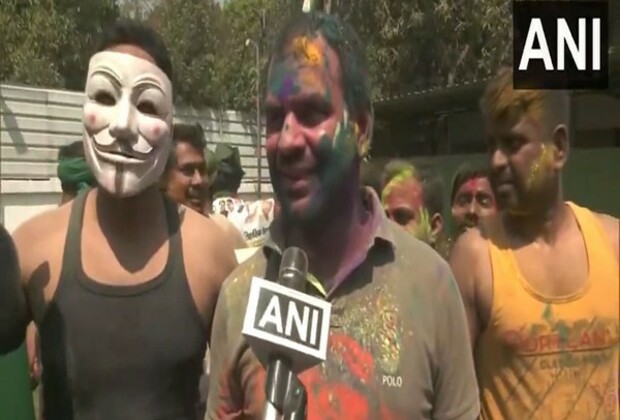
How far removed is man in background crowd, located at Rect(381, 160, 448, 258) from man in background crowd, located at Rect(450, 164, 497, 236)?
0.22 ft

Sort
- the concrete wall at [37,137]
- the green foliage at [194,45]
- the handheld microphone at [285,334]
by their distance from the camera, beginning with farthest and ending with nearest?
the green foliage at [194,45] < the concrete wall at [37,137] < the handheld microphone at [285,334]

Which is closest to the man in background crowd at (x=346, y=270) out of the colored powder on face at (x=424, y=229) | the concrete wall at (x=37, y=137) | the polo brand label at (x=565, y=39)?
the polo brand label at (x=565, y=39)

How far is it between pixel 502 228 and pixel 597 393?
0.35 meters

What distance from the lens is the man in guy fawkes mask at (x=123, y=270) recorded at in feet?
6.41

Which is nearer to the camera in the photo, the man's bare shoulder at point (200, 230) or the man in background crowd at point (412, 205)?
the man's bare shoulder at point (200, 230)

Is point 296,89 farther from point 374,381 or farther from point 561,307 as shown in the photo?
point 561,307

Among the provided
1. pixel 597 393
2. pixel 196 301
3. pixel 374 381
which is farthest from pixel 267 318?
pixel 597 393

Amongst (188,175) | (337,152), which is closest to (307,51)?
(337,152)

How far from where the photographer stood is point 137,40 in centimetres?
209

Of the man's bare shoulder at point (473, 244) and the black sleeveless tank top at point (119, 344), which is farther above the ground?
the man's bare shoulder at point (473, 244)

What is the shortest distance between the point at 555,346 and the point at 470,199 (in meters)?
1.30

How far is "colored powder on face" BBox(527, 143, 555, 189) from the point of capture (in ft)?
6.35

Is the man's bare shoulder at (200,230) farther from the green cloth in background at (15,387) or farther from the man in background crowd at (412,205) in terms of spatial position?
the man in background crowd at (412,205)

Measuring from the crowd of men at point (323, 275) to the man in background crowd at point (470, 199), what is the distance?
98cm
